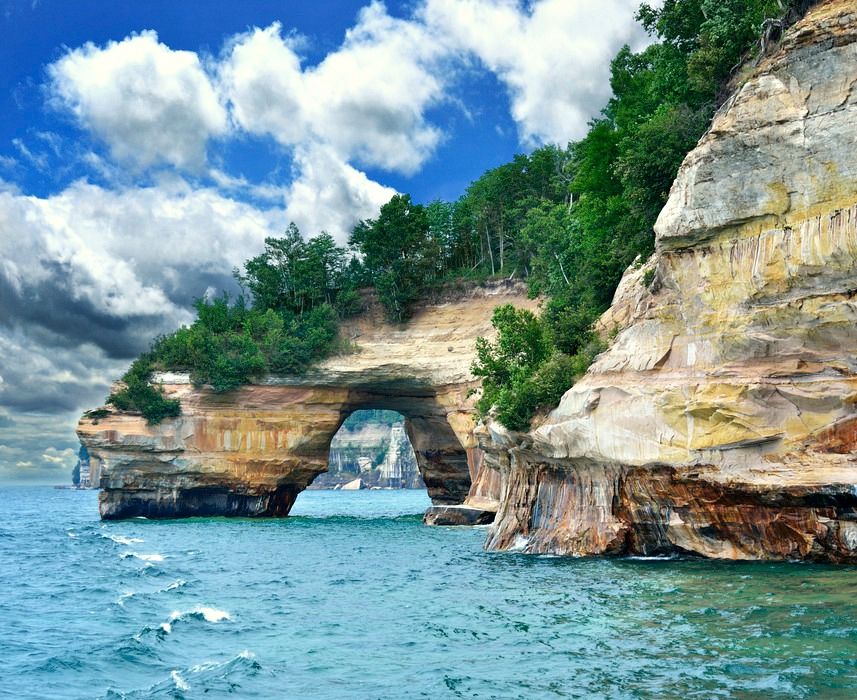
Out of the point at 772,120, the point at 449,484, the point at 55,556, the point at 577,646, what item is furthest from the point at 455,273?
the point at 577,646

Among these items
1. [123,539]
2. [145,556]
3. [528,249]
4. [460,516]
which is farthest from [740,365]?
[528,249]

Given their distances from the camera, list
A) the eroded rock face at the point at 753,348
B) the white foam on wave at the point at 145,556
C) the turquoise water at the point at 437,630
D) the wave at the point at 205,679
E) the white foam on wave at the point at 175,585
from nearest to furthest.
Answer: the turquoise water at the point at 437,630 → the wave at the point at 205,679 → the eroded rock face at the point at 753,348 → the white foam on wave at the point at 175,585 → the white foam on wave at the point at 145,556

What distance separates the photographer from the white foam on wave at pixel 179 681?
11.8 m

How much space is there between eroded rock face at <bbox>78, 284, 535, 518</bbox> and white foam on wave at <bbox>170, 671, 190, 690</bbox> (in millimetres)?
36262

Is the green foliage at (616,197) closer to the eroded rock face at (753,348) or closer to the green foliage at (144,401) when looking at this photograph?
the eroded rock face at (753,348)

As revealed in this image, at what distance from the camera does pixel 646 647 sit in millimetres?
12531

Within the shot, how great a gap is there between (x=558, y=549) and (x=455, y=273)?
36726 millimetres

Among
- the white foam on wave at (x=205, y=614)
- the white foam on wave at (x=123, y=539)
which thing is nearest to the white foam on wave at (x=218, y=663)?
the white foam on wave at (x=205, y=614)

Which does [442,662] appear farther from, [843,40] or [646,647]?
[843,40]

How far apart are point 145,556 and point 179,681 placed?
19.6 m

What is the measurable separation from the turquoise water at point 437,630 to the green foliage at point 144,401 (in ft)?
81.1

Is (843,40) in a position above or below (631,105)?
below

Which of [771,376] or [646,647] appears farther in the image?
[771,376]

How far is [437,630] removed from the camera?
15.0m
